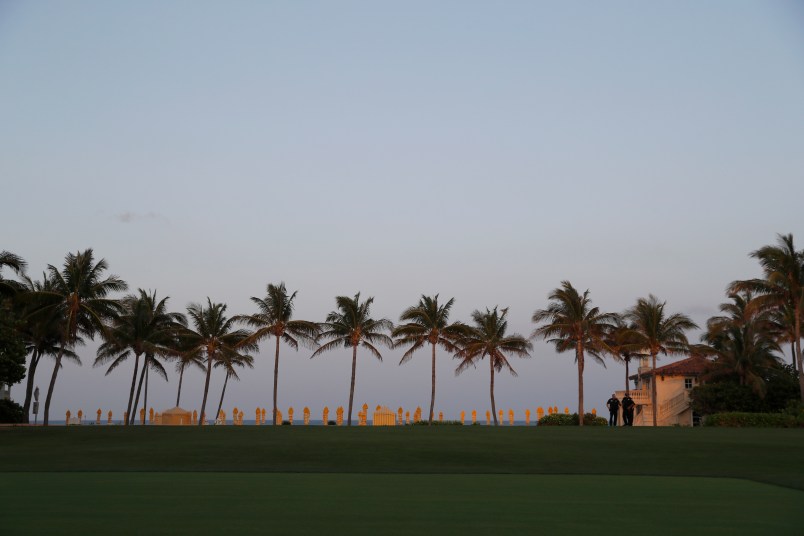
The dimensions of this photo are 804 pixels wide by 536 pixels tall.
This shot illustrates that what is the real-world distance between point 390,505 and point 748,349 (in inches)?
1979

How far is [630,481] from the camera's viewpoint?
15.1m

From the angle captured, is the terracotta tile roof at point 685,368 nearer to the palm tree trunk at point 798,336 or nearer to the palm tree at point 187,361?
the palm tree trunk at point 798,336

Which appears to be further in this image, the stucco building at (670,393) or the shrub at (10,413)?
the stucco building at (670,393)

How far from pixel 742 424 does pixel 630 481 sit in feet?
93.7

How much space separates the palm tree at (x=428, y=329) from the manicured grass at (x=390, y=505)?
1728 inches

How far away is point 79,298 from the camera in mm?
46219

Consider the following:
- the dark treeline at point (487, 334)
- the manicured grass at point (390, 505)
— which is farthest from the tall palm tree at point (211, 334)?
the manicured grass at point (390, 505)

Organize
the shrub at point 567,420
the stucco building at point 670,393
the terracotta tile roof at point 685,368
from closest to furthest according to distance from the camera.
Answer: the shrub at point 567,420
the stucco building at point 670,393
the terracotta tile roof at point 685,368

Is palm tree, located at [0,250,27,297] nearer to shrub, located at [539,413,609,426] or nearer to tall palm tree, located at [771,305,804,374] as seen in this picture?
shrub, located at [539,413,609,426]

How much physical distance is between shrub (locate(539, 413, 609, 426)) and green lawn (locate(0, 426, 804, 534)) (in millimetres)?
19998

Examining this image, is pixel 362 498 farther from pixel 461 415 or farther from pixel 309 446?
pixel 461 415

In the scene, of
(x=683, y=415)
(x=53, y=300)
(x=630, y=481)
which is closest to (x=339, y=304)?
(x=53, y=300)

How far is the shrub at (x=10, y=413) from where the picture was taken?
45.7 metres

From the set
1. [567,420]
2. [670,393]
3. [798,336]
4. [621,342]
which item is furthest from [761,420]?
[670,393]
